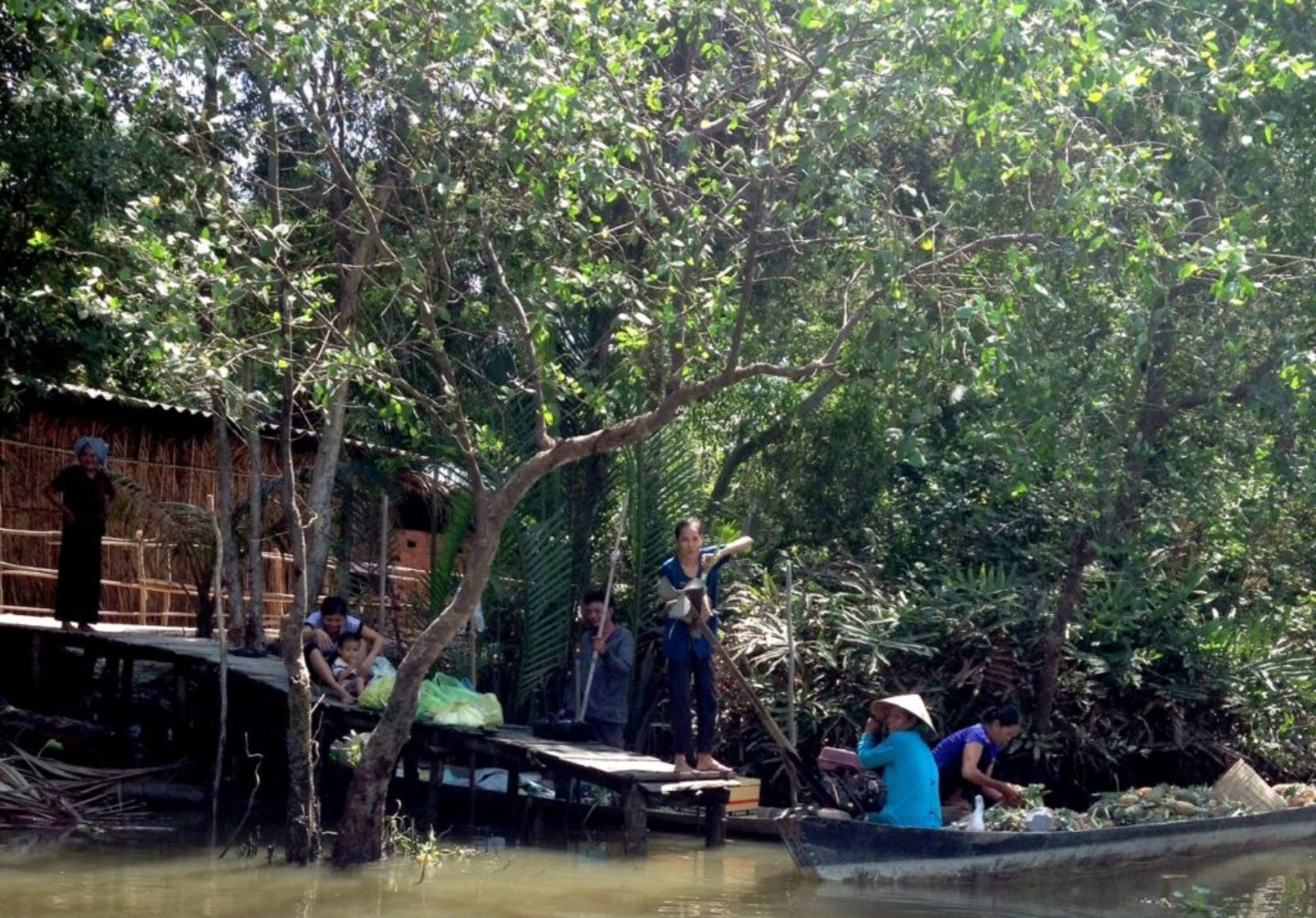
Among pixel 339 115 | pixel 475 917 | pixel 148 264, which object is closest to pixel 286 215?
pixel 339 115

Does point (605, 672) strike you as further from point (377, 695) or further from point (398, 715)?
point (398, 715)

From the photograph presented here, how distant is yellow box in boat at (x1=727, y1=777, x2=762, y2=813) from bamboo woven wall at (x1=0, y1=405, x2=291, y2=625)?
6.03m

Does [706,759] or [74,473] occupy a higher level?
[74,473]

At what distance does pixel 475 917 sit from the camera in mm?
7746

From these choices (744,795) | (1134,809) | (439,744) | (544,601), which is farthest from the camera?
(544,601)

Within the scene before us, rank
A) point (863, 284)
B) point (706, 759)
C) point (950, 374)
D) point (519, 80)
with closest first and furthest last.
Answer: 1. point (519, 80)
2. point (950, 374)
3. point (863, 284)
4. point (706, 759)

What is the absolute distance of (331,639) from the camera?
1111cm

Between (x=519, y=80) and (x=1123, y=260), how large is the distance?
3588 mm

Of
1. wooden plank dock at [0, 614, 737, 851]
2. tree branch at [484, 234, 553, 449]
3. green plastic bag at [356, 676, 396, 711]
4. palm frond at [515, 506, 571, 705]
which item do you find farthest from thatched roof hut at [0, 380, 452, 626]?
tree branch at [484, 234, 553, 449]

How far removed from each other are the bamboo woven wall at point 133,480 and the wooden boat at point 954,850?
7219 millimetres

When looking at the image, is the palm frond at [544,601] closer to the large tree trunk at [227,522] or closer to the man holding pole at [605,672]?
the man holding pole at [605,672]

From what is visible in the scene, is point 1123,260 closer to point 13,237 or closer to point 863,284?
point 863,284

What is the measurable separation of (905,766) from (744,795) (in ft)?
5.77

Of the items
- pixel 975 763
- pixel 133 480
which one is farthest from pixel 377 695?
pixel 133 480
